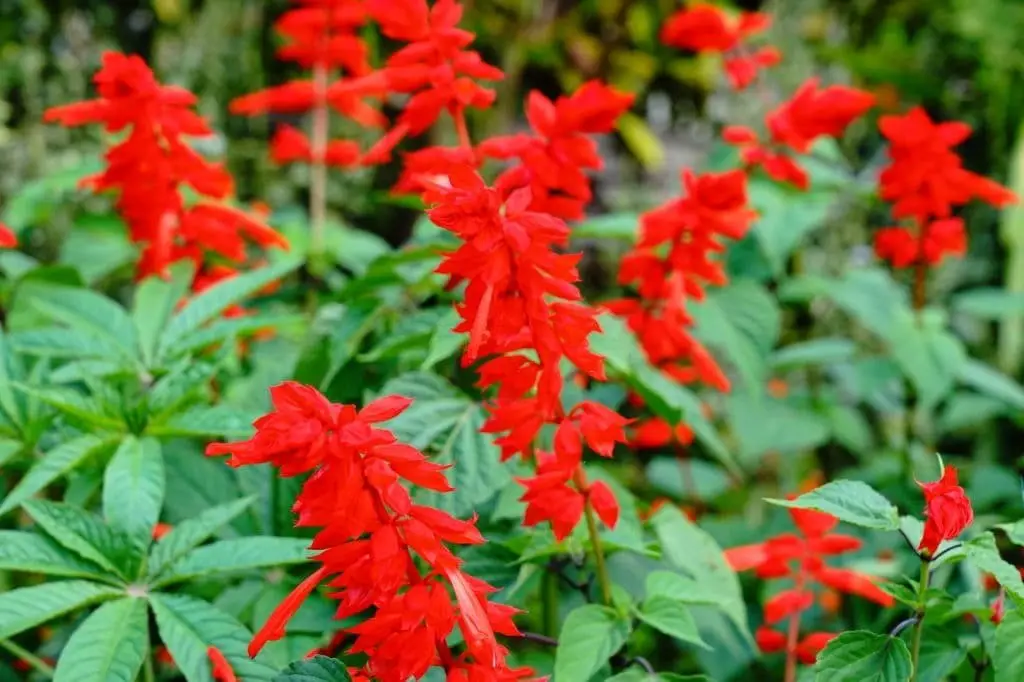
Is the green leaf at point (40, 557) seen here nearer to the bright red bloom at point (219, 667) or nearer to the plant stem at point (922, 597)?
the bright red bloom at point (219, 667)

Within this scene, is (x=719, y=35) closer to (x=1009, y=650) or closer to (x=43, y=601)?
(x=1009, y=650)

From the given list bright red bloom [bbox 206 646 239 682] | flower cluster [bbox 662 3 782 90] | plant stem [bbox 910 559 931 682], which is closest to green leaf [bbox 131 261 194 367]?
bright red bloom [bbox 206 646 239 682]

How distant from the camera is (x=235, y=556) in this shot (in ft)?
3.52

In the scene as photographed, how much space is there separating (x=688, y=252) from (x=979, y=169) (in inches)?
76.7

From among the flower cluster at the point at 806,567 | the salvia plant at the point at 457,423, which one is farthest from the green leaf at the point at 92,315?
the flower cluster at the point at 806,567

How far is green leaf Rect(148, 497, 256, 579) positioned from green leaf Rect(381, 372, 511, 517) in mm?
197

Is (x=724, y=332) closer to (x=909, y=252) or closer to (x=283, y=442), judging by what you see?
(x=909, y=252)

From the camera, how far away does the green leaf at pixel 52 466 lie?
1.06m

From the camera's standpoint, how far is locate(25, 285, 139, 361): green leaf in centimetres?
140

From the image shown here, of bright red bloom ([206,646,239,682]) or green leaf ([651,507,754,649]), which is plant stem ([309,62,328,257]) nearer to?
green leaf ([651,507,754,649])

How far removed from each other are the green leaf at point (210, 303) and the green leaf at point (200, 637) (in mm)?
402

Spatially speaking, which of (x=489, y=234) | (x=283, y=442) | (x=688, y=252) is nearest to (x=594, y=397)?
(x=688, y=252)

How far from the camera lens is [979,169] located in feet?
9.74

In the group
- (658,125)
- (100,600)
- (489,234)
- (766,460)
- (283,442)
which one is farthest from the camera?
(658,125)
